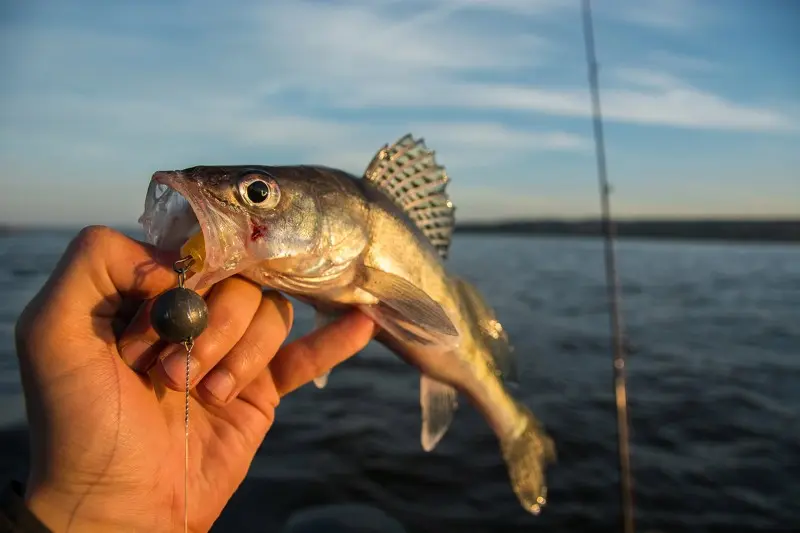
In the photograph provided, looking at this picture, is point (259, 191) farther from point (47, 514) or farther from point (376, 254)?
point (47, 514)

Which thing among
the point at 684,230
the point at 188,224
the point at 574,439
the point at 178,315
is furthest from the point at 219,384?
the point at 684,230

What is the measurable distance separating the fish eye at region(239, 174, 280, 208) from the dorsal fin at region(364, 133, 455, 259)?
0.92m

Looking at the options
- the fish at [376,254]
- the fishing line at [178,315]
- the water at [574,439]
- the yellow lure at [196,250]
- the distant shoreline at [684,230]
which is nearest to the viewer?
the fishing line at [178,315]

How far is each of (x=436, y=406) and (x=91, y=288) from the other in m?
2.37

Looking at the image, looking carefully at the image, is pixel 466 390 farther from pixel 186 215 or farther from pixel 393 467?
pixel 393 467

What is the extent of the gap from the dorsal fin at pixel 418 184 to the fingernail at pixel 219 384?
1.55 m

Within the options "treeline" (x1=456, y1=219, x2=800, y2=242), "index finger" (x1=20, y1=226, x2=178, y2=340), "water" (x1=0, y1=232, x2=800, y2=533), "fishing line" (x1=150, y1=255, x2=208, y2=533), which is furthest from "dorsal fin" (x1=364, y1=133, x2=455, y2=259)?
"treeline" (x1=456, y1=219, x2=800, y2=242)

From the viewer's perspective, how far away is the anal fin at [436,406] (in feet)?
12.7

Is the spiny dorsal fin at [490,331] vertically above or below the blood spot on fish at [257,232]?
below

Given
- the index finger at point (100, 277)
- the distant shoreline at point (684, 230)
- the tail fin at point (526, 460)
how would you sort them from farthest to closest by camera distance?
1. the distant shoreline at point (684, 230)
2. the tail fin at point (526, 460)
3. the index finger at point (100, 277)

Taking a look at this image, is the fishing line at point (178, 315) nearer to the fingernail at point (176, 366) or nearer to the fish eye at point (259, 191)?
the fingernail at point (176, 366)

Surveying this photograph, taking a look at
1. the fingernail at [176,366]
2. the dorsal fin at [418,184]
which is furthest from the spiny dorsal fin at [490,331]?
the fingernail at [176,366]

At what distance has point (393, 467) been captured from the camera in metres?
7.06

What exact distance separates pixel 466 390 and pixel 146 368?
213cm
